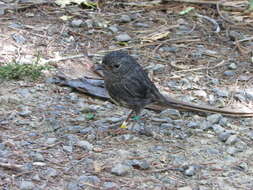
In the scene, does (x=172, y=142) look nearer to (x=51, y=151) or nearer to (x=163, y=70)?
(x=51, y=151)

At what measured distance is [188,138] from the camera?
5.85 m

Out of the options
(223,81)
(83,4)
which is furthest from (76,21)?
(223,81)

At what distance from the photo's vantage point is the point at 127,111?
21.7 feet

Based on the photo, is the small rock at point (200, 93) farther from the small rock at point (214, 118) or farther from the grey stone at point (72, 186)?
the grey stone at point (72, 186)

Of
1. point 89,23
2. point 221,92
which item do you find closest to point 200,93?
point 221,92

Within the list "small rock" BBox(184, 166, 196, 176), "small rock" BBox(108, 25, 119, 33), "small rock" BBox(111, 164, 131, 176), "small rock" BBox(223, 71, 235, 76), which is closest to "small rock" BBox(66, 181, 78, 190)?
"small rock" BBox(111, 164, 131, 176)

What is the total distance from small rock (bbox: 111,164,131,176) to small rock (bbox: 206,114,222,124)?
1.56 meters

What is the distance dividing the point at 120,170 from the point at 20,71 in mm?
2319

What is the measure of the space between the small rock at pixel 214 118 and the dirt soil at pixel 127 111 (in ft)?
0.04

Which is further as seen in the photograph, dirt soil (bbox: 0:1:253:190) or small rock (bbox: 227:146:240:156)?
small rock (bbox: 227:146:240:156)

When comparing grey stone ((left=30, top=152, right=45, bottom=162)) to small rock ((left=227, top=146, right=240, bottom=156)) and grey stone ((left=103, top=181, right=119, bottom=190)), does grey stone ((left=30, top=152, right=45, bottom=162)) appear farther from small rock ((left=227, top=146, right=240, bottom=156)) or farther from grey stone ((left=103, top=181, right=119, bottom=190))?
small rock ((left=227, top=146, right=240, bottom=156))

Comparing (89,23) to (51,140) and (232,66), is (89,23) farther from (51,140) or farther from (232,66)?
(51,140)

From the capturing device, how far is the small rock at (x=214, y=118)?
6235mm

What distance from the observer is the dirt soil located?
16.4ft
